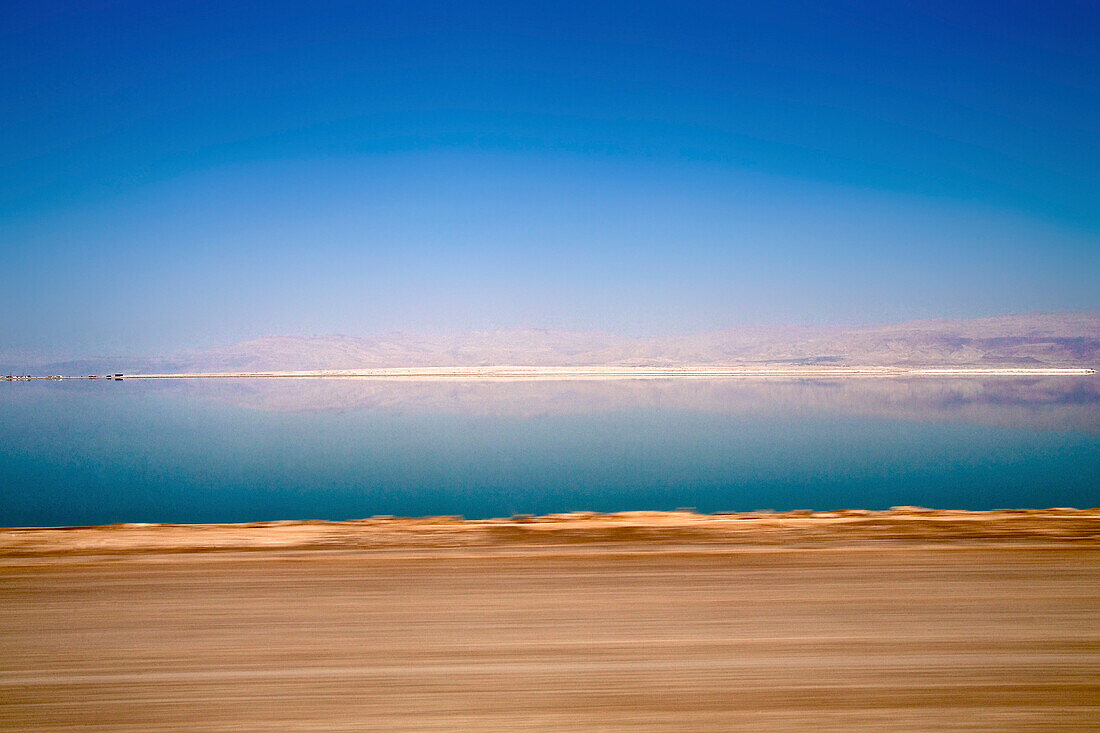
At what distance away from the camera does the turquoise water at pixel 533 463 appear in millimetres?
7559

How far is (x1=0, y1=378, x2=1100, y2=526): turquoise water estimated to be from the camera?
7.56 meters

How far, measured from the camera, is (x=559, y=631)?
8.11 ft

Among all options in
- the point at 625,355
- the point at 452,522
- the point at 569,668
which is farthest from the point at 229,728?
the point at 625,355

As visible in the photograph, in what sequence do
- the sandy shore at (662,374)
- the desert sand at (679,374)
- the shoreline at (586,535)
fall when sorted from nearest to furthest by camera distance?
the shoreline at (586,535) < the desert sand at (679,374) < the sandy shore at (662,374)

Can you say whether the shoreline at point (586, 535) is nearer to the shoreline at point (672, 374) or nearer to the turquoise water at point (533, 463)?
the turquoise water at point (533, 463)

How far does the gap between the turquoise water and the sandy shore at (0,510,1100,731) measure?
3490mm

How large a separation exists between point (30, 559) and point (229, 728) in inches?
92.9

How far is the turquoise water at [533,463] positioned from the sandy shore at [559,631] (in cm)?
349

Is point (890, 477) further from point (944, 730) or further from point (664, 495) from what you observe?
point (944, 730)

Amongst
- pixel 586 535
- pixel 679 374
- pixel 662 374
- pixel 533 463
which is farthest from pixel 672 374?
pixel 586 535

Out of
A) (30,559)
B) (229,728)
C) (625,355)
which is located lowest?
(229,728)

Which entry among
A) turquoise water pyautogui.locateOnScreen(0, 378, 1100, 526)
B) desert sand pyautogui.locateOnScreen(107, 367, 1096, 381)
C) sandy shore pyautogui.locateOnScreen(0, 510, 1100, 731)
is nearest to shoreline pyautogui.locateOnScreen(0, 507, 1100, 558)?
sandy shore pyautogui.locateOnScreen(0, 510, 1100, 731)

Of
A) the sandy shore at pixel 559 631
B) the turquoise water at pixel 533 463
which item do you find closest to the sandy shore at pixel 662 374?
the turquoise water at pixel 533 463

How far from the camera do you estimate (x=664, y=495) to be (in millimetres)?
7910
